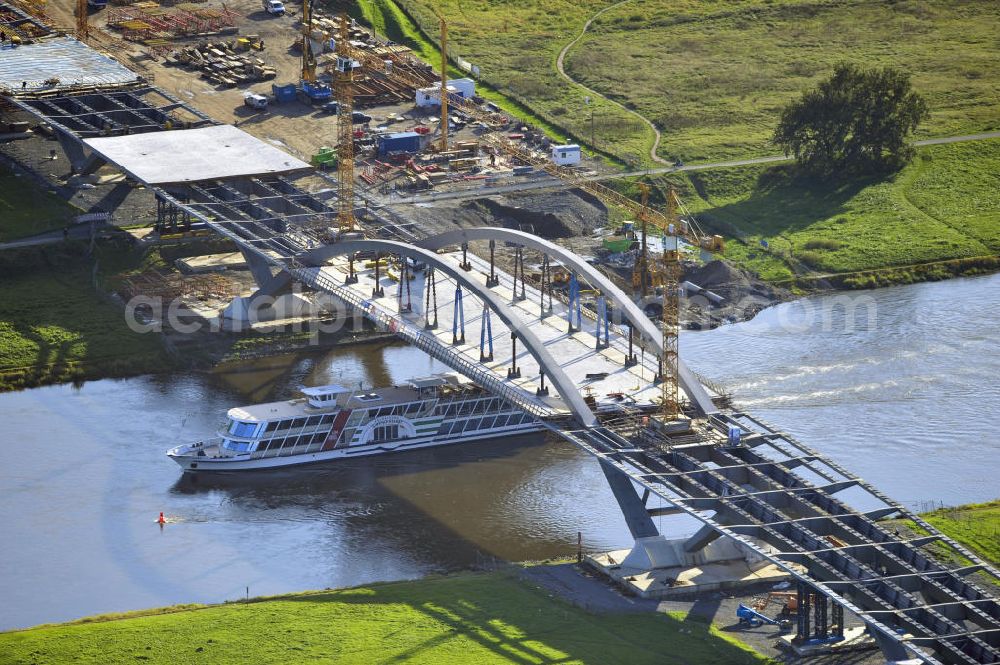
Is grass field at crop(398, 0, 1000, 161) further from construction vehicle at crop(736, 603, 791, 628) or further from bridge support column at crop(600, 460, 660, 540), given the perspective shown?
construction vehicle at crop(736, 603, 791, 628)

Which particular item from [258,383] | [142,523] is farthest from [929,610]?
[258,383]

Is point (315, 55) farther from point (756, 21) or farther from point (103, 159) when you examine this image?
point (756, 21)

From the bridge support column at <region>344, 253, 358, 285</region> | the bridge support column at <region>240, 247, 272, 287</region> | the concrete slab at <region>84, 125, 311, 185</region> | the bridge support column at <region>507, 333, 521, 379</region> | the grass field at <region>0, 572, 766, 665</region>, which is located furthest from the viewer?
the concrete slab at <region>84, 125, 311, 185</region>

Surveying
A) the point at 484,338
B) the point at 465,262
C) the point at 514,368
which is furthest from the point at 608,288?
the point at 465,262

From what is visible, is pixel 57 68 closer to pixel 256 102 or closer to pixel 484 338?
pixel 256 102

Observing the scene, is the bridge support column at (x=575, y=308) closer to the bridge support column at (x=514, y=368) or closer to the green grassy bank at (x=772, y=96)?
the bridge support column at (x=514, y=368)

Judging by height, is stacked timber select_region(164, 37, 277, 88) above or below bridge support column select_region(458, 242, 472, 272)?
below

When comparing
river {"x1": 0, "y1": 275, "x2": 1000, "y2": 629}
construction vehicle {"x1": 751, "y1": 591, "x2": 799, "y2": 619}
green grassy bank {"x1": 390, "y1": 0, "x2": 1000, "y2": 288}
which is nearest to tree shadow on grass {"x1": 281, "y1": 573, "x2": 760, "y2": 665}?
construction vehicle {"x1": 751, "y1": 591, "x2": 799, "y2": 619}
